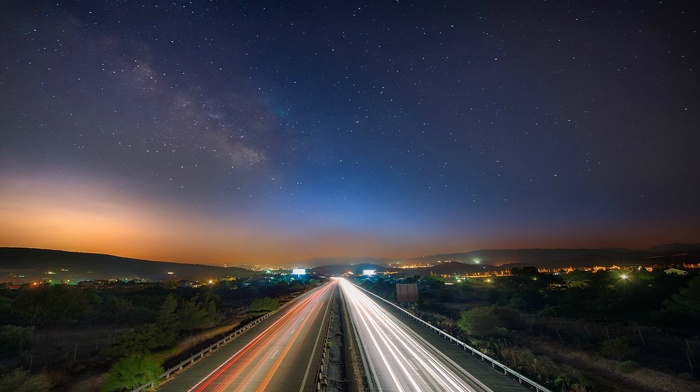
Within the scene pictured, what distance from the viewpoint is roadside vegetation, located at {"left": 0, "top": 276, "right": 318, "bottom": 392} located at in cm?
2197

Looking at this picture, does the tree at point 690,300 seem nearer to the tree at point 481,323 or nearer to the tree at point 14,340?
the tree at point 481,323

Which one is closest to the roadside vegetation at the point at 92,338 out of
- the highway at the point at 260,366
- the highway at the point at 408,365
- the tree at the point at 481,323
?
the highway at the point at 260,366

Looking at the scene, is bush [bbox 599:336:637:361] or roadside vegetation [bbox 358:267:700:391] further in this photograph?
bush [bbox 599:336:637:361]

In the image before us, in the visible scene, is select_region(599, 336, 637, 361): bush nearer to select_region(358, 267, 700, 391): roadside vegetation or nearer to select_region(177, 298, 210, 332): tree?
select_region(358, 267, 700, 391): roadside vegetation

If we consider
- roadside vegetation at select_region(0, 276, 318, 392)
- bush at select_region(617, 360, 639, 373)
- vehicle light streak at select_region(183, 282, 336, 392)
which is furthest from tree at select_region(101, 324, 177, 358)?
bush at select_region(617, 360, 639, 373)

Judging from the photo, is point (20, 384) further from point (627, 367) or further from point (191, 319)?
point (627, 367)

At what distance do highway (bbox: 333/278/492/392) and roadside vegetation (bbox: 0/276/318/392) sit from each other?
15.7 m

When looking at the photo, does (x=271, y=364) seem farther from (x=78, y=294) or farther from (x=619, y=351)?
(x=78, y=294)

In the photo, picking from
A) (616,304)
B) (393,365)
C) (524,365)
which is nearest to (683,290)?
(616,304)

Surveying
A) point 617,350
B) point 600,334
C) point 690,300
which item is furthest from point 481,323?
point 690,300

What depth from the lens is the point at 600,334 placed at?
43469mm

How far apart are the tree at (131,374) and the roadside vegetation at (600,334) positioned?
25.6 m

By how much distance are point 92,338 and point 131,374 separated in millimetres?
39308

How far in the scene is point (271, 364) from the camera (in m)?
26.2
